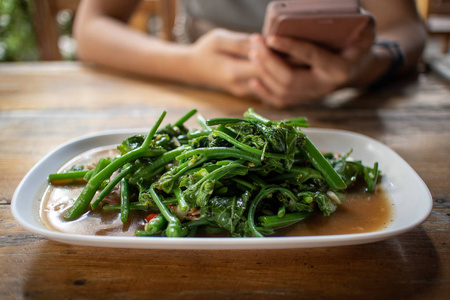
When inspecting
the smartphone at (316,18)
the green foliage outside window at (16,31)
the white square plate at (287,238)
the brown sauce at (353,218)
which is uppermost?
the smartphone at (316,18)

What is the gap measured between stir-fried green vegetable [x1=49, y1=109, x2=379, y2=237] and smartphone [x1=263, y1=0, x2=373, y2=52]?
24.3 inches

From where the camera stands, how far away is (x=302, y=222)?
40.1 inches

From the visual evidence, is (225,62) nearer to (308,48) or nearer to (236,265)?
(308,48)

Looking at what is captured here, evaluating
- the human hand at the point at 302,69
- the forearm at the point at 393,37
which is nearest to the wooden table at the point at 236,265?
the human hand at the point at 302,69

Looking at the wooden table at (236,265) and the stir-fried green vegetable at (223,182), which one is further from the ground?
the stir-fried green vegetable at (223,182)

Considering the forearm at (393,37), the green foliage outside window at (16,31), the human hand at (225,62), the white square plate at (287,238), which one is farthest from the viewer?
the green foliage outside window at (16,31)

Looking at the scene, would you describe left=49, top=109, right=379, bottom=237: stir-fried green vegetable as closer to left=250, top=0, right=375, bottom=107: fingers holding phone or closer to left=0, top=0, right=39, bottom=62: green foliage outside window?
left=250, top=0, right=375, bottom=107: fingers holding phone

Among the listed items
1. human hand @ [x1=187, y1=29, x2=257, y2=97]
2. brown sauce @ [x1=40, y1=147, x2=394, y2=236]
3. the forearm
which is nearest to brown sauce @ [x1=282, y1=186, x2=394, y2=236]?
brown sauce @ [x1=40, y1=147, x2=394, y2=236]

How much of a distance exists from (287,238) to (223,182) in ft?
0.87

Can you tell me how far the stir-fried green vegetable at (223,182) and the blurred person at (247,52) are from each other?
824 mm

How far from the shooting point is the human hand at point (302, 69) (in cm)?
184

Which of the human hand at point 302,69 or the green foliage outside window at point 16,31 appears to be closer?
the human hand at point 302,69

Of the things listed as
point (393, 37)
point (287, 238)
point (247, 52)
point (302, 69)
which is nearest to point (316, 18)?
point (302, 69)

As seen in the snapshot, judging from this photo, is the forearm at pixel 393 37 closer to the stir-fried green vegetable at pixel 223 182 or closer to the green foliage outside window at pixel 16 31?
the stir-fried green vegetable at pixel 223 182
